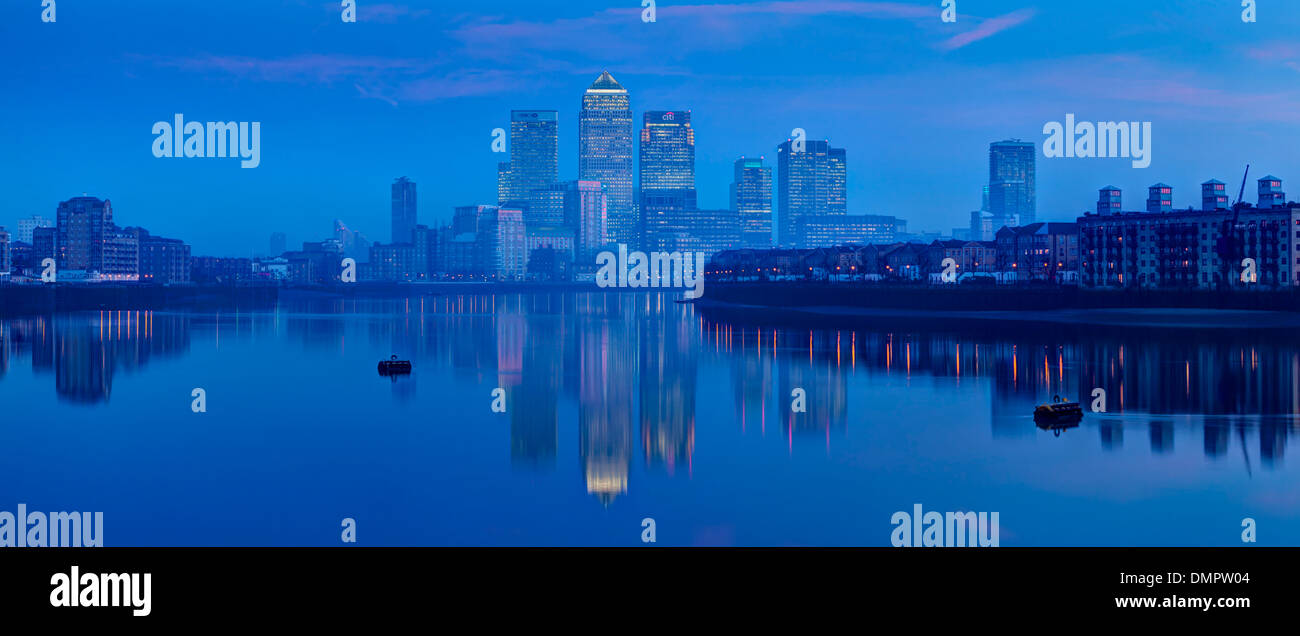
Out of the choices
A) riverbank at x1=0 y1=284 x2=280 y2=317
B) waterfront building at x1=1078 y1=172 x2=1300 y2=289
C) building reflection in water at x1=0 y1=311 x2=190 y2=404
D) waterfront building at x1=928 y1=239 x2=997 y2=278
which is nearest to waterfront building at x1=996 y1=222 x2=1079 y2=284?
waterfront building at x1=928 y1=239 x2=997 y2=278

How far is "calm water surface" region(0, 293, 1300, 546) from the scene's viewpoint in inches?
1019

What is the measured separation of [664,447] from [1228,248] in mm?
105025

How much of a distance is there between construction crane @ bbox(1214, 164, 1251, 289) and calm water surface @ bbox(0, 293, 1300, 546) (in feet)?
177

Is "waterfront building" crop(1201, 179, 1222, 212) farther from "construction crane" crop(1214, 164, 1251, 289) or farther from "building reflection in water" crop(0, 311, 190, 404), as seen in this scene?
"building reflection in water" crop(0, 311, 190, 404)

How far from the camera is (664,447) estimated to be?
120 feet

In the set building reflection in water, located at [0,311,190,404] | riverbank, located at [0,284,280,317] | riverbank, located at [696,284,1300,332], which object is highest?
riverbank, located at [0,284,280,317]

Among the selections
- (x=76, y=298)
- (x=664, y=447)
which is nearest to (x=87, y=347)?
(x=664, y=447)

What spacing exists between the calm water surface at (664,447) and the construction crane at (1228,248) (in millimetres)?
53991

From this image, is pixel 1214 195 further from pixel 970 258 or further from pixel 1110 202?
pixel 970 258

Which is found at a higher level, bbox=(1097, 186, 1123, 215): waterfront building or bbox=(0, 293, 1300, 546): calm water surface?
bbox=(1097, 186, 1123, 215): waterfront building
